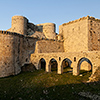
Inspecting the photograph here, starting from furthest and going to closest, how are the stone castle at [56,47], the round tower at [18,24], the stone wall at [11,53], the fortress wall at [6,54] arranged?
1. the round tower at [18,24]
2. the stone wall at [11,53]
3. the fortress wall at [6,54]
4. the stone castle at [56,47]

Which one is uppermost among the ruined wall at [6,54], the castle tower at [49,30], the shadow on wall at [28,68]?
Result: the castle tower at [49,30]

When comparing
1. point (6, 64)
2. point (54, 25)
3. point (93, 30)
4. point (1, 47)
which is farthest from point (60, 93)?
point (54, 25)

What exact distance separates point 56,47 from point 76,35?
329 inches

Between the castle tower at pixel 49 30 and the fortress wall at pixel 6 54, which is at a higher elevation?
the castle tower at pixel 49 30

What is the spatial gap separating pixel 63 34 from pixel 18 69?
20041mm

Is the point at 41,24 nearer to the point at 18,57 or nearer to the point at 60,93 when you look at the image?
the point at 18,57

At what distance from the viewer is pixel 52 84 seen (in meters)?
19.1

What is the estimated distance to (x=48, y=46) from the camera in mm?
38406

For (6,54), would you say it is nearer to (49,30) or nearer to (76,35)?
(76,35)

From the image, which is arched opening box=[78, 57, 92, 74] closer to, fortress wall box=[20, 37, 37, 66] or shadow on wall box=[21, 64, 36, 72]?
shadow on wall box=[21, 64, 36, 72]

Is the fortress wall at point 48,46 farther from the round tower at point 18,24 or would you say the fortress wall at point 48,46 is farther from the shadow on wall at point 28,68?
the round tower at point 18,24

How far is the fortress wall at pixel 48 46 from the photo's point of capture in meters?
36.5

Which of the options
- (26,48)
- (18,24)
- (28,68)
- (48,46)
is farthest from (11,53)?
(18,24)

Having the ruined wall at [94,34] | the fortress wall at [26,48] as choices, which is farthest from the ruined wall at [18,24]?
the ruined wall at [94,34]
